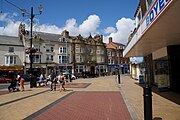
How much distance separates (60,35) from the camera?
5253 cm

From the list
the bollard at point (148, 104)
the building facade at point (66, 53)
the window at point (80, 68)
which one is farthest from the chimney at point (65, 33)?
the bollard at point (148, 104)

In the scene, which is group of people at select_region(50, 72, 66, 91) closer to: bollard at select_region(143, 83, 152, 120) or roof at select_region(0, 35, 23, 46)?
bollard at select_region(143, 83, 152, 120)

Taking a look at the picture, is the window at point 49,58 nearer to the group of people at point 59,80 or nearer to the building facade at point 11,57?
the building facade at point 11,57

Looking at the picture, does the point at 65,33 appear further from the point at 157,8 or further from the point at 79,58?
the point at 157,8

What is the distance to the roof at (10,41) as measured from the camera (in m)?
40.1

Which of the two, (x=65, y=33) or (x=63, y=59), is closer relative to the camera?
(x=63, y=59)

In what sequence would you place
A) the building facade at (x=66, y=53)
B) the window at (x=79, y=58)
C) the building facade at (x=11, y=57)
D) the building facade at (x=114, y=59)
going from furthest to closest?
1. the building facade at (x=114, y=59)
2. the window at (x=79, y=58)
3. the building facade at (x=66, y=53)
4. the building facade at (x=11, y=57)

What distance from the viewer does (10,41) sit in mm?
41406

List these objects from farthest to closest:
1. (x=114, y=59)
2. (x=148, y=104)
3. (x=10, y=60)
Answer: (x=114, y=59) → (x=10, y=60) → (x=148, y=104)

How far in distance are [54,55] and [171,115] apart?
42998mm

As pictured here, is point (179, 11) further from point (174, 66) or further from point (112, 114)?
point (174, 66)

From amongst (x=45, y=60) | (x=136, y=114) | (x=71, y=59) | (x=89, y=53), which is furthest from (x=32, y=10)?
(x=89, y=53)

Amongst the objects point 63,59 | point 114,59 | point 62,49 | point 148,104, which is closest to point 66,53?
point 62,49

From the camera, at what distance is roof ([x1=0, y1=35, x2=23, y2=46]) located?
40.1 meters
